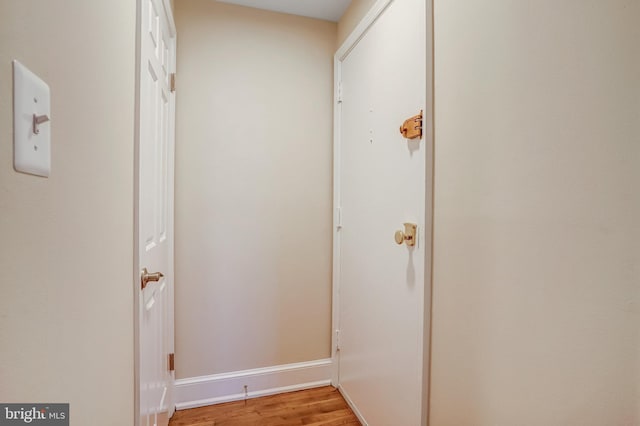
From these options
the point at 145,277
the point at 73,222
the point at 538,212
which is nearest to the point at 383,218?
the point at 538,212

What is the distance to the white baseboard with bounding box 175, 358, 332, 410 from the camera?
179cm

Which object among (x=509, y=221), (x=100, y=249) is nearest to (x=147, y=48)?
(x=100, y=249)

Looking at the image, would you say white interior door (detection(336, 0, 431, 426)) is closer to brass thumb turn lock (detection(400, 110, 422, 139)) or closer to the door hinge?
brass thumb turn lock (detection(400, 110, 422, 139))

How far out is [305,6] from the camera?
1.87m

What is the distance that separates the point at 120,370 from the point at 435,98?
1.34 m

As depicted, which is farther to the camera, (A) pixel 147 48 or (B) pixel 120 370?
(A) pixel 147 48

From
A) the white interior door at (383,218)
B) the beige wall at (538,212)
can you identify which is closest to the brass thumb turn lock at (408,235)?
the white interior door at (383,218)

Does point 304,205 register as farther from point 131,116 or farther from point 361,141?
point 131,116

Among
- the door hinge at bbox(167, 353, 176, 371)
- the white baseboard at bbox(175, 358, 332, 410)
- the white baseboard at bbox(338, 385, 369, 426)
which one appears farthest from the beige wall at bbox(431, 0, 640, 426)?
the door hinge at bbox(167, 353, 176, 371)

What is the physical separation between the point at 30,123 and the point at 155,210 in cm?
97

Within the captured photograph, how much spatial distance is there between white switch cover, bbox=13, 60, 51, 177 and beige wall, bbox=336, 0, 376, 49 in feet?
5.21

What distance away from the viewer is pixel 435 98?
3.59 feet

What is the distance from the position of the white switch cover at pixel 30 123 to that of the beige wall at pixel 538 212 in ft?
3.26

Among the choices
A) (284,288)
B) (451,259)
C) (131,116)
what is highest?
(131,116)
